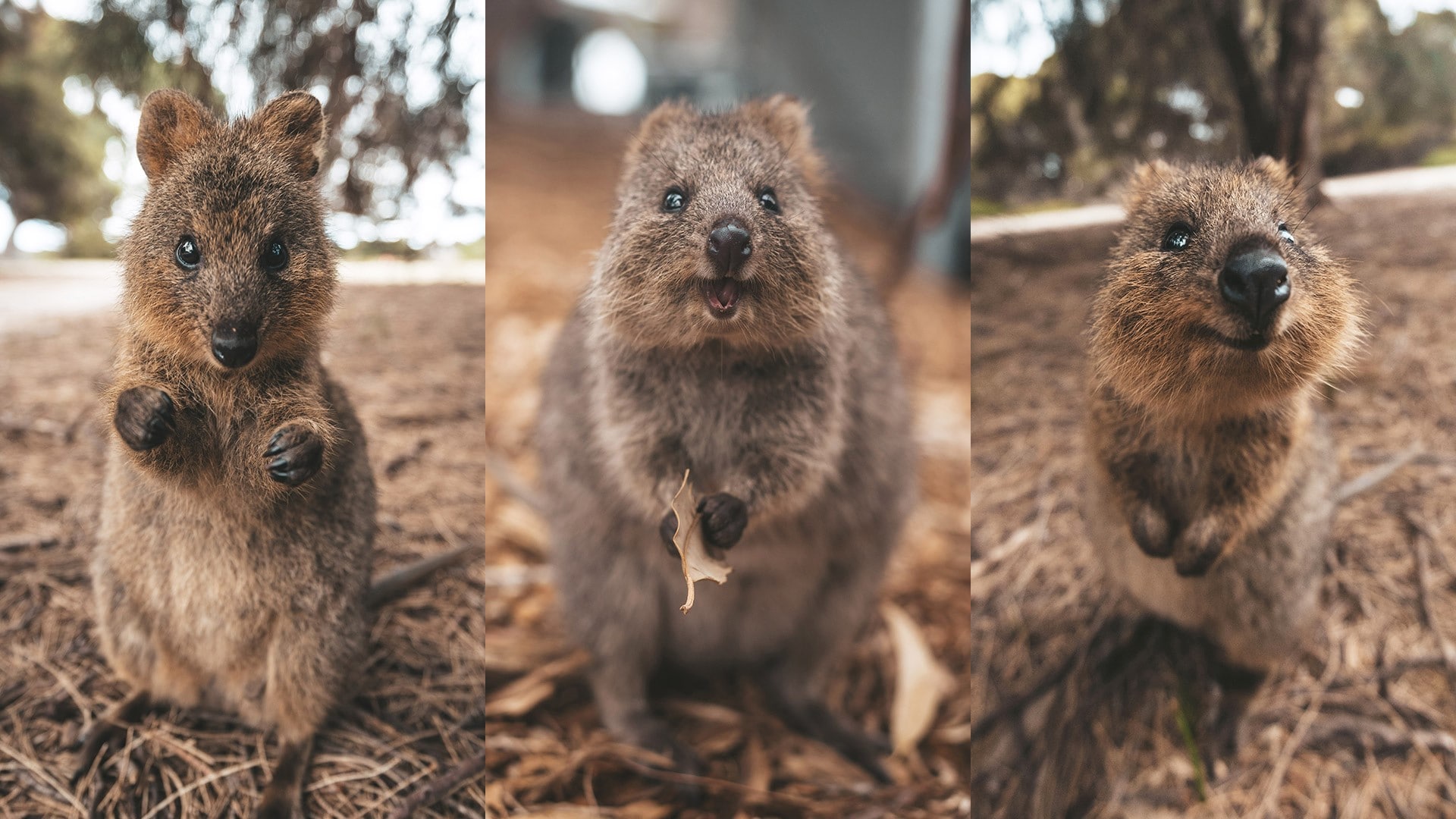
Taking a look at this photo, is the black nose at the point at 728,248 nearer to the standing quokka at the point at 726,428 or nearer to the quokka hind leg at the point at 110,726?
the standing quokka at the point at 726,428

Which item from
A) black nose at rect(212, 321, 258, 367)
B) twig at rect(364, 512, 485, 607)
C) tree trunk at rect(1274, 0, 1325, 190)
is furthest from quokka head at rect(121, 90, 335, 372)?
tree trunk at rect(1274, 0, 1325, 190)

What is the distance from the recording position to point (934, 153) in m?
7.72

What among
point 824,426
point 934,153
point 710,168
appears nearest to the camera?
point 710,168

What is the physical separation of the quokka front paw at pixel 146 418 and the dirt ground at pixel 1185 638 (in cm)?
187

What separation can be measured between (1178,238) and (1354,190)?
30.4 inches

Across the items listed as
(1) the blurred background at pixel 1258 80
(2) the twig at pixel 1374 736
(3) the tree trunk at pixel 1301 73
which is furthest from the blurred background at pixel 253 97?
(2) the twig at pixel 1374 736

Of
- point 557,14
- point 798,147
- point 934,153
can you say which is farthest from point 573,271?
point 557,14

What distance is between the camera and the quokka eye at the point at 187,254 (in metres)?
1.81

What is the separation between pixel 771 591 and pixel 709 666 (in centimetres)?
56

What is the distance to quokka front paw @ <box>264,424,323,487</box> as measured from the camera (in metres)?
1.88

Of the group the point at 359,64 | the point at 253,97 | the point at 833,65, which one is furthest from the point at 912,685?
the point at 833,65

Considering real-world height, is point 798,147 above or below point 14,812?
above

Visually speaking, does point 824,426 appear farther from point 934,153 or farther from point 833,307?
point 934,153

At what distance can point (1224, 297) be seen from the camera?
1.79 metres
